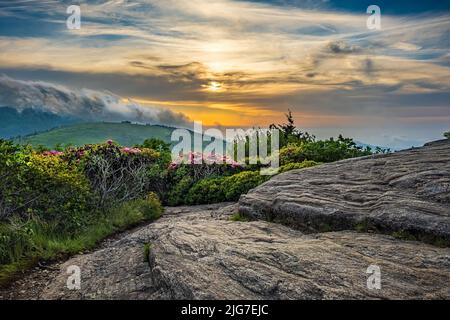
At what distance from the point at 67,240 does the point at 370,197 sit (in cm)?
671

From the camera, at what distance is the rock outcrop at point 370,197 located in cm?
830

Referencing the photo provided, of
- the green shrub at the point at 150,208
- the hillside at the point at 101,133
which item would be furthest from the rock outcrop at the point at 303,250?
Result: the hillside at the point at 101,133

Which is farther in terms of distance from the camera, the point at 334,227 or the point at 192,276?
the point at 334,227

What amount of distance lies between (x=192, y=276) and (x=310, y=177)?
5.94 metres

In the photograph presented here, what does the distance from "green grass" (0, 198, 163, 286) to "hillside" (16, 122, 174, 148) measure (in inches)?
Answer: 3208

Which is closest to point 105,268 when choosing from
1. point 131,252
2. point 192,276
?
point 131,252

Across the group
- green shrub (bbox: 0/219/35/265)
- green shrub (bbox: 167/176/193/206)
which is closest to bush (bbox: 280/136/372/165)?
green shrub (bbox: 167/176/193/206)

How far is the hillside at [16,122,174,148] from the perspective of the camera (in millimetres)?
105750
